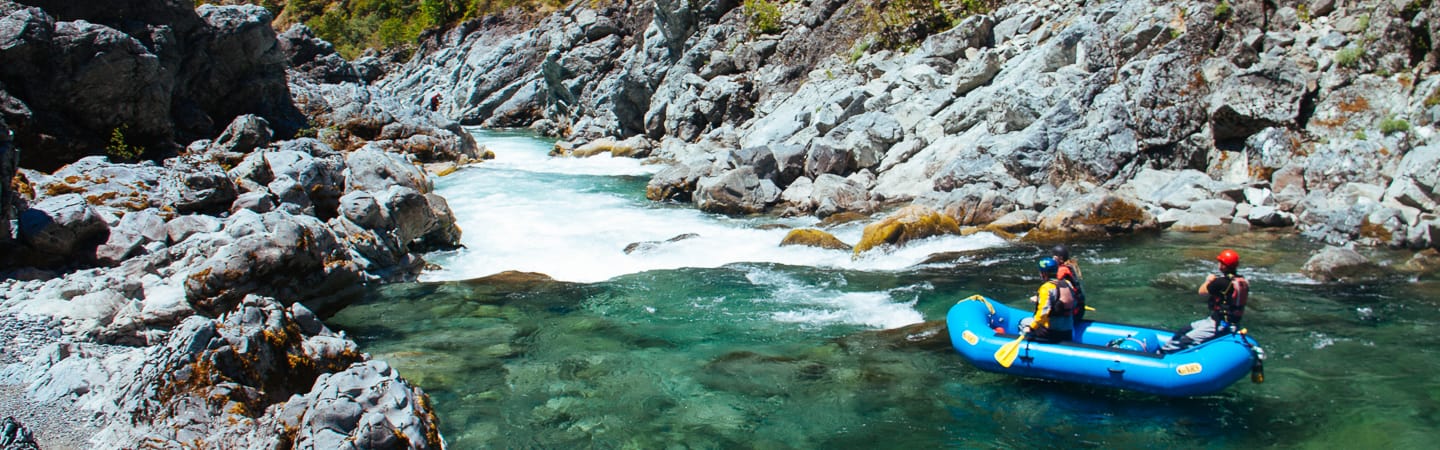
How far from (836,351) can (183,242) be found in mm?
7546

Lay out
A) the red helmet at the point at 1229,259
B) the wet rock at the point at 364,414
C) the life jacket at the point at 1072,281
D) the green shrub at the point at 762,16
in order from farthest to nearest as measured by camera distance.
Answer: the green shrub at the point at 762,16 → the life jacket at the point at 1072,281 → the red helmet at the point at 1229,259 → the wet rock at the point at 364,414

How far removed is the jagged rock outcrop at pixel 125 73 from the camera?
41.6 feet

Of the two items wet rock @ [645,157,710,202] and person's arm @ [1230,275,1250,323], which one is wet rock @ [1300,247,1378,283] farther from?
wet rock @ [645,157,710,202]

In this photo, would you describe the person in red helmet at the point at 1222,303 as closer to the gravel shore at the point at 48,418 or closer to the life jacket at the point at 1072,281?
the life jacket at the point at 1072,281

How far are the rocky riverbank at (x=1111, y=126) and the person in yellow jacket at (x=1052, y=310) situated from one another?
6485 mm

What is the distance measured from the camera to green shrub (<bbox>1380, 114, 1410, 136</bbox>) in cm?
1347

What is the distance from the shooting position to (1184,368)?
22.8ft

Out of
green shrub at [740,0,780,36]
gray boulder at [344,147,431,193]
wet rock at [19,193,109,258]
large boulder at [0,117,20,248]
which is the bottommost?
gray boulder at [344,147,431,193]

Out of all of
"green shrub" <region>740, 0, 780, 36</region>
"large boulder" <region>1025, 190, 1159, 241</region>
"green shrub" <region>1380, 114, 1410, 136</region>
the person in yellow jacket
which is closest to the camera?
the person in yellow jacket

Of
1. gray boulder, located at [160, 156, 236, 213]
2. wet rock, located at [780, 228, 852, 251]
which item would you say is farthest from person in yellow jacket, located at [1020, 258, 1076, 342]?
gray boulder, located at [160, 156, 236, 213]

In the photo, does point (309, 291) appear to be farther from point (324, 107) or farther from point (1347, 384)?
point (324, 107)

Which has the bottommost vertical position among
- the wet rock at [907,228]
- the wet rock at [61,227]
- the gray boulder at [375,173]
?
the wet rock at [907,228]

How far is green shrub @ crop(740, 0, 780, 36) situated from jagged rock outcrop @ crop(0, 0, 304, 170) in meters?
17.5

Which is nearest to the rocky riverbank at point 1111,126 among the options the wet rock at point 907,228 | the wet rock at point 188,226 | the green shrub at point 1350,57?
the green shrub at point 1350,57
